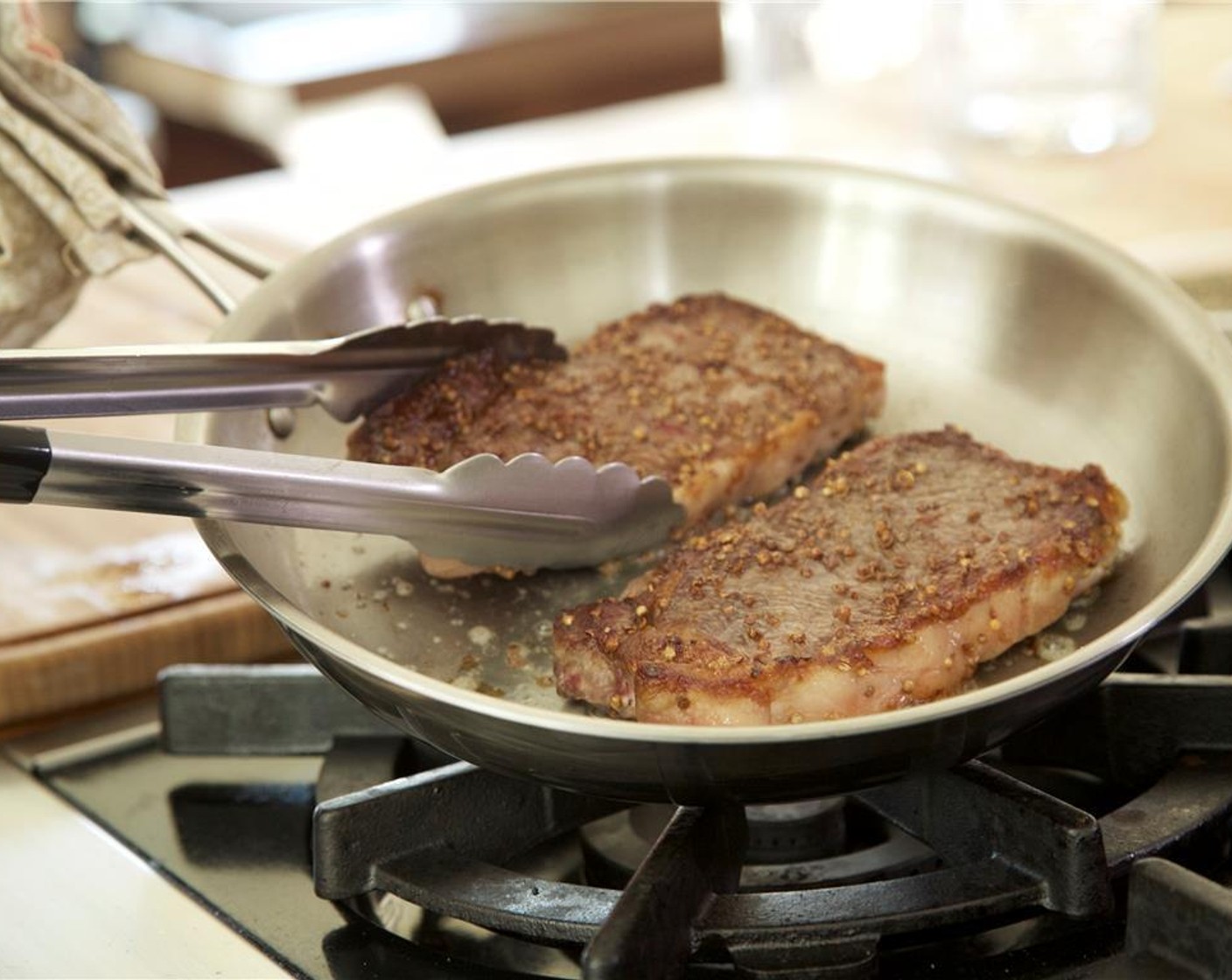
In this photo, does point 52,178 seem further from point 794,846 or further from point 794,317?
point 794,846

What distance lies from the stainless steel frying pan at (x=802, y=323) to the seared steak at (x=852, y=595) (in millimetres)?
44

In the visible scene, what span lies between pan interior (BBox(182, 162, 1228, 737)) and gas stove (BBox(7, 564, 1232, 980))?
7 cm

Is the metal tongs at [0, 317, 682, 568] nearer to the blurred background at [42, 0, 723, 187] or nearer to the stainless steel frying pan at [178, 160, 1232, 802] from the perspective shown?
the stainless steel frying pan at [178, 160, 1232, 802]

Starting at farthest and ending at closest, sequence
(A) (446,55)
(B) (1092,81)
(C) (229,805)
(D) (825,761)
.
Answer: (A) (446,55)
(B) (1092,81)
(C) (229,805)
(D) (825,761)

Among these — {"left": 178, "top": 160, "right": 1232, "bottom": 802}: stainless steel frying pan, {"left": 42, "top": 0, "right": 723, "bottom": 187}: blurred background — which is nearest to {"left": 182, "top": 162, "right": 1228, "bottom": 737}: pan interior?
{"left": 178, "top": 160, "right": 1232, "bottom": 802}: stainless steel frying pan

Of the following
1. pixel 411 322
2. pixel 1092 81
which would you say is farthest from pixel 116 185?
pixel 1092 81

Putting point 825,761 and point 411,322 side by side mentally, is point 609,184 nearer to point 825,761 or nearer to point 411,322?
point 411,322

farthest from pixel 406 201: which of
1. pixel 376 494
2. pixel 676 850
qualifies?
pixel 676 850

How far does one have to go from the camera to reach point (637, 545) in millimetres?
1022

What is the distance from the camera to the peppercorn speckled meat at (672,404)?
107 cm

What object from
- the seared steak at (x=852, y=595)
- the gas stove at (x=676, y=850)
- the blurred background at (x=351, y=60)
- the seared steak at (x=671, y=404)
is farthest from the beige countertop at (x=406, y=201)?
the blurred background at (x=351, y=60)

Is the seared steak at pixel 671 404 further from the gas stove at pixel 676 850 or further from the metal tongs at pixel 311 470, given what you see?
the gas stove at pixel 676 850

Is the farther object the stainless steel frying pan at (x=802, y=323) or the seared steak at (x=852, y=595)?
the seared steak at (x=852, y=595)

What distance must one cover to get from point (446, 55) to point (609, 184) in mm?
1954
